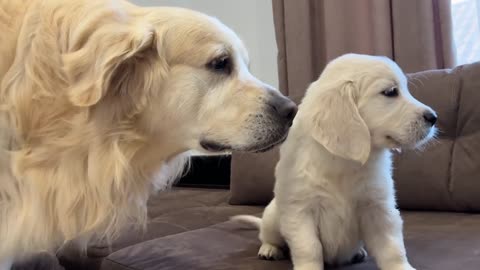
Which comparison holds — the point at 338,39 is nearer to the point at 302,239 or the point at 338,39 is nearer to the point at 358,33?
the point at 358,33

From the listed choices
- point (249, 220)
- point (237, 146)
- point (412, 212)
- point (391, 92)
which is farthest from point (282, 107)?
point (412, 212)

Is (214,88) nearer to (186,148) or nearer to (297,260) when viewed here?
(186,148)

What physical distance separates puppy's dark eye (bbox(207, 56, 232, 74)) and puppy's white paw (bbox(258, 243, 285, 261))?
41cm

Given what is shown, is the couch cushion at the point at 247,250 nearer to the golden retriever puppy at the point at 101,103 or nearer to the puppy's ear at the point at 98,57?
the golden retriever puppy at the point at 101,103

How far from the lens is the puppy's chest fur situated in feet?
3.47

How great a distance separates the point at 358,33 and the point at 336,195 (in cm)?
144

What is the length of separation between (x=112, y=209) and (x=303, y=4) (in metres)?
1.71

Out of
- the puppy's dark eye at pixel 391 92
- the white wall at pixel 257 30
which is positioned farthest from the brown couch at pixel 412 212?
the white wall at pixel 257 30

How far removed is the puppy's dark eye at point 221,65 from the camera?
1040 millimetres

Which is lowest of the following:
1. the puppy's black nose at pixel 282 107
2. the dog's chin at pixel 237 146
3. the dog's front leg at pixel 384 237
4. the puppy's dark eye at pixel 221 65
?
the dog's front leg at pixel 384 237

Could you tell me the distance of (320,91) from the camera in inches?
44.9

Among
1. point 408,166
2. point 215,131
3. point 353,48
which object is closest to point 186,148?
point 215,131

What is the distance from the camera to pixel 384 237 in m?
1.02

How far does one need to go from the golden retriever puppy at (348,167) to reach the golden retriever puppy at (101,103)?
3.6 inches
